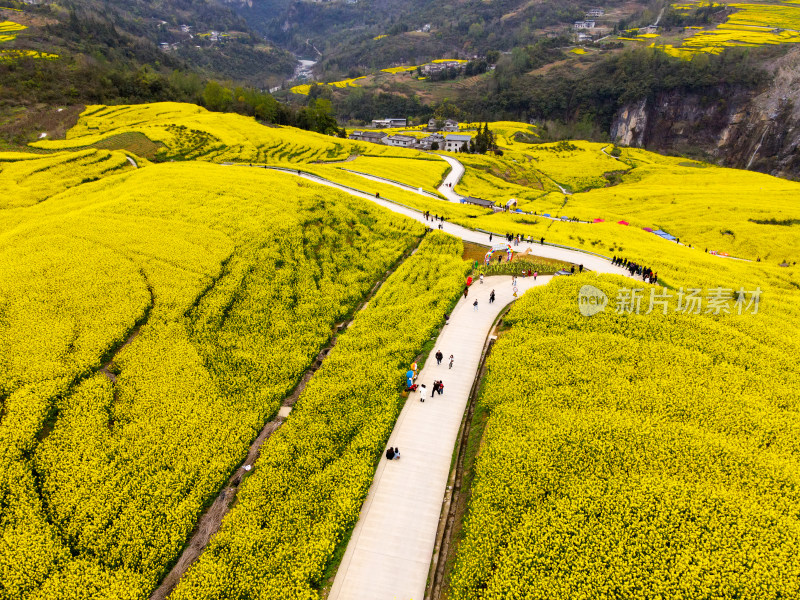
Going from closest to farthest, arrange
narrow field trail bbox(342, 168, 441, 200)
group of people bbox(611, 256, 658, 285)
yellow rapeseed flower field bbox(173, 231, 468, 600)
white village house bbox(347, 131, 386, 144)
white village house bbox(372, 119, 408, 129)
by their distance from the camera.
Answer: yellow rapeseed flower field bbox(173, 231, 468, 600)
group of people bbox(611, 256, 658, 285)
narrow field trail bbox(342, 168, 441, 200)
white village house bbox(347, 131, 386, 144)
white village house bbox(372, 119, 408, 129)

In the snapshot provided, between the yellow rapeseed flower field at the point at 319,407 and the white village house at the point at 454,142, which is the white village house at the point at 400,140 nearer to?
the white village house at the point at 454,142

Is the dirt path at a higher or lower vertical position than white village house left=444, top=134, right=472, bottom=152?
lower

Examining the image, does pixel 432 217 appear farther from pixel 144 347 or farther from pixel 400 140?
pixel 400 140

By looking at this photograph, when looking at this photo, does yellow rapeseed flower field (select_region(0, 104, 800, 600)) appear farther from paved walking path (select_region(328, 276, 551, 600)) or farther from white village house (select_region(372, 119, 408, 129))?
white village house (select_region(372, 119, 408, 129))

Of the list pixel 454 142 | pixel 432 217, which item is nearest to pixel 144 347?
pixel 432 217

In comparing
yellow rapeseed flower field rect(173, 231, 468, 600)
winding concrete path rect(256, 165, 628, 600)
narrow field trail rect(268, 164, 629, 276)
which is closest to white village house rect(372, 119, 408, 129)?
narrow field trail rect(268, 164, 629, 276)

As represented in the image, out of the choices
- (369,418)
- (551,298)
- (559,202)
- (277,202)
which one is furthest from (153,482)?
(559,202)

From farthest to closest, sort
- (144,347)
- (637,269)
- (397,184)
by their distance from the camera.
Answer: (397,184) < (637,269) < (144,347)
